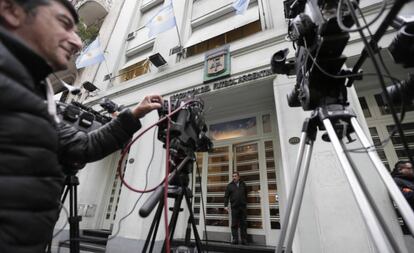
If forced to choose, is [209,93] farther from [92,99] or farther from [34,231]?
[92,99]

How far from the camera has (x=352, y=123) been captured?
0.98m

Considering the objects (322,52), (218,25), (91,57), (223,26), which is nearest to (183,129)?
(322,52)

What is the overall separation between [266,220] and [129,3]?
30.3ft

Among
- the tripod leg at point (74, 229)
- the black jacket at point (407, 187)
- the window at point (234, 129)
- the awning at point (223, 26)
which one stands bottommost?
A: the tripod leg at point (74, 229)

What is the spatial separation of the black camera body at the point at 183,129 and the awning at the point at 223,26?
4.11 meters

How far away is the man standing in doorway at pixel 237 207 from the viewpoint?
355 cm

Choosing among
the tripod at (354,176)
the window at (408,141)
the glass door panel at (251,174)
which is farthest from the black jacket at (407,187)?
the glass door panel at (251,174)

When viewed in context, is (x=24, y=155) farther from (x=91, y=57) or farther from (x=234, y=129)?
(x=91, y=57)

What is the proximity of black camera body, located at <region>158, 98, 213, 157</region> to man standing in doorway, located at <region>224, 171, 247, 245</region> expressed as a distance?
2555 millimetres

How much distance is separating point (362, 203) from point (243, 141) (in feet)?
12.6

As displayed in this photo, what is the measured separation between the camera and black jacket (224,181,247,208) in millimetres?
3660

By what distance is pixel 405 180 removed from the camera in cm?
230

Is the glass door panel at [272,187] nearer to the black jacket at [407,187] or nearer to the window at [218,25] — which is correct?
the black jacket at [407,187]

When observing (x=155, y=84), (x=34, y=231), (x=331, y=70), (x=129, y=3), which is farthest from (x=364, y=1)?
(x=129, y=3)
